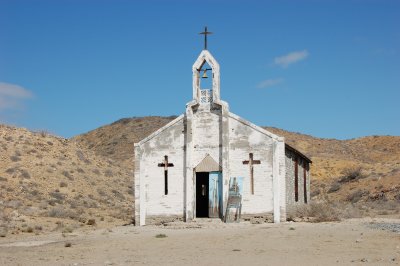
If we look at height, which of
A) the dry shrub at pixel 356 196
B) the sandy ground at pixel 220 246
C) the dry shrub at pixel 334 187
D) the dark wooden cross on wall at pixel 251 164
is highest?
the dark wooden cross on wall at pixel 251 164

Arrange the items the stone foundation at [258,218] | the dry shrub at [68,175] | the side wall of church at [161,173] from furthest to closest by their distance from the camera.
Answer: the dry shrub at [68,175]
the side wall of church at [161,173]
the stone foundation at [258,218]

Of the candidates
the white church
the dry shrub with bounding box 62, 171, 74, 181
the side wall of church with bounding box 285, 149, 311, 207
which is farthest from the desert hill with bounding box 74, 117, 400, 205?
the white church

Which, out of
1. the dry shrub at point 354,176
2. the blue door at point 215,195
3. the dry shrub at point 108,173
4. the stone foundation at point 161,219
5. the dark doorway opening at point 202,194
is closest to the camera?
the blue door at point 215,195

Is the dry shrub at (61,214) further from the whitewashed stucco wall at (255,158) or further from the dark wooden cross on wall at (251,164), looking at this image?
Result: the dark wooden cross on wall at (251,164)

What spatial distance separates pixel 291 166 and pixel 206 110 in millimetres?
5974

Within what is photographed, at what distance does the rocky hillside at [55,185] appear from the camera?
1379 inches

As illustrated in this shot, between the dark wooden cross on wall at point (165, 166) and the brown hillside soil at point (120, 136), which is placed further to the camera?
the brown hillside soil at point (120, 136)

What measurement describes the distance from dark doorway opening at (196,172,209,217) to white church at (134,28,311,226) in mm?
1728

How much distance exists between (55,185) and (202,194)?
60.0 ft

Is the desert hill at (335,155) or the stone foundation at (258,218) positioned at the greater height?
the desert hill at (335,155)

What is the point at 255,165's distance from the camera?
1131 inches

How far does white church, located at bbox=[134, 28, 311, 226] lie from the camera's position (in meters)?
28.5

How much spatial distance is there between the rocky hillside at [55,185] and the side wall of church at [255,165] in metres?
9.27

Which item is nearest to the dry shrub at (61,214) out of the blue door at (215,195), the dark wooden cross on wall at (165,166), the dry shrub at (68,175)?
the dark wooden cross on wall at (165,166)
